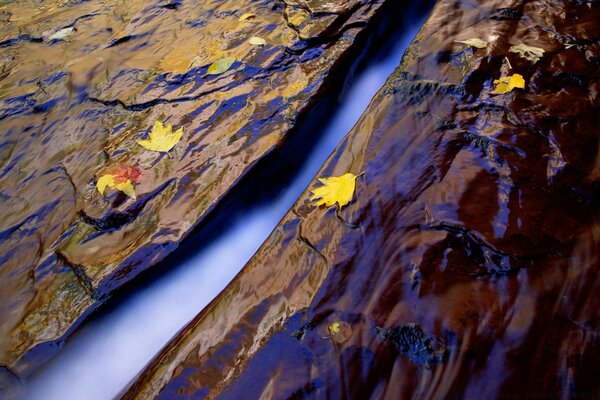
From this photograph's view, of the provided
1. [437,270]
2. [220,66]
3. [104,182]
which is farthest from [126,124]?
[437,270]

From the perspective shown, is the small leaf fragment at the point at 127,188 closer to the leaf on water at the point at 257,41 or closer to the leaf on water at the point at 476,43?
the leaf on water at the point at 257,41

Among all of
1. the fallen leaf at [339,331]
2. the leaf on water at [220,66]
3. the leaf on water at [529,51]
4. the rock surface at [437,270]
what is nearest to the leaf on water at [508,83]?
the rock surface at [437,270]

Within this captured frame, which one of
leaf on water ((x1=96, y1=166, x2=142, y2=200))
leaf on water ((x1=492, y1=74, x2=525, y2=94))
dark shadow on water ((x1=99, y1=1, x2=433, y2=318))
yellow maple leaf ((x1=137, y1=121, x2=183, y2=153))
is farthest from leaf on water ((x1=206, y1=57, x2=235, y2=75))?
leaf on water ((x1=492, y1=74, x2=525, y2=94))

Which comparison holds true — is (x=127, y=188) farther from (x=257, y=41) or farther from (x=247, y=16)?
(x=247, y=16)

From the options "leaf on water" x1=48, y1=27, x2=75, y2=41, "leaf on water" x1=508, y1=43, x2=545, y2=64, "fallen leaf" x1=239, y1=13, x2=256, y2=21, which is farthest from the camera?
"leaf on water" x1=48, y1=27, x2=75, y2=41

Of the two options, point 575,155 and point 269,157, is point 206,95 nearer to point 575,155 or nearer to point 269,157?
point 269,157

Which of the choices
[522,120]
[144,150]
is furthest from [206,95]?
[522,120]

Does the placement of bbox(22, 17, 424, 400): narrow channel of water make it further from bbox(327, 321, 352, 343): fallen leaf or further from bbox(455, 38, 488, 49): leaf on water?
bbox(455, 38, 488, 49): leaf on water
